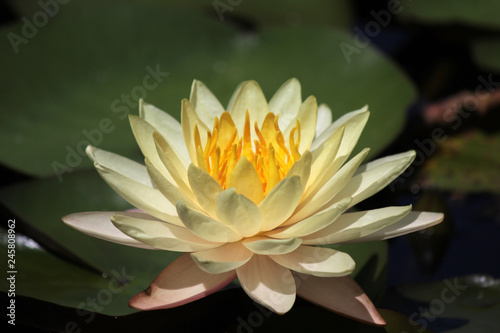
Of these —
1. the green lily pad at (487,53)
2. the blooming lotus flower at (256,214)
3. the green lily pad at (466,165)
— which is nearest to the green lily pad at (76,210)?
the blooming lotus flower at (256,214)

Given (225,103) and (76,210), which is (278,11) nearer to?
(225,103)

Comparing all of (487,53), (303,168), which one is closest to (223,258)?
(303,168)

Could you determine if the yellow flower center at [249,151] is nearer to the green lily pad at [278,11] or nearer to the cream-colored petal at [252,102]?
the cream-colored petal at [252,102]

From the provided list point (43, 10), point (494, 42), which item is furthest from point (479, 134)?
point (43, 10)

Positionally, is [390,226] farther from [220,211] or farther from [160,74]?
[160,74]

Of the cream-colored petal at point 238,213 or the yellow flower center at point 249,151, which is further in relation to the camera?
the yellow flower center at point 249,151

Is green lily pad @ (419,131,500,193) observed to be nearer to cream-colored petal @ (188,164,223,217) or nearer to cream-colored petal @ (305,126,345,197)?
cream-colored petal @ (305,126,345,197)

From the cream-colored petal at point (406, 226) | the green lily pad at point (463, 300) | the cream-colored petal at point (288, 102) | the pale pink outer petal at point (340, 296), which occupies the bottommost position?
the green lily pad at point (463, 300)
